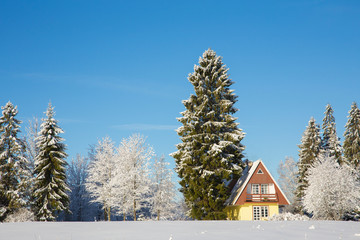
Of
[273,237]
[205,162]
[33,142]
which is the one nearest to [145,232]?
[273,237]

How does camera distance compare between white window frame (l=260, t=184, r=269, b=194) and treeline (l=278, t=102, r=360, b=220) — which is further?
white window frame (l=260, t=184, r=269, b=194)

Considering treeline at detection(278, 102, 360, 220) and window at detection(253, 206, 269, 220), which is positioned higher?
treeline at detection(278, 102, 360, 220)

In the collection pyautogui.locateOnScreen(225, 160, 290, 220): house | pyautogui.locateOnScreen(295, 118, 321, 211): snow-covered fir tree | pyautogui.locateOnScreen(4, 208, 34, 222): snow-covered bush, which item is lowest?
pyautogui.locateOnScreen(4, 208, 34, 222): snow-covered bush

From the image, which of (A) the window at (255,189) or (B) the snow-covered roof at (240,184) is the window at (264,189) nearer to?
(A) the window at (255,189)

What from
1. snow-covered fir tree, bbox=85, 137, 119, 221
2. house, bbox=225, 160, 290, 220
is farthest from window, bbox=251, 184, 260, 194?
snow-covered fir tree, bbox=85, 137, 119, 221

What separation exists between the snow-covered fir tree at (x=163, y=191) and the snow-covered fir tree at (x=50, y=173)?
38.4 feet

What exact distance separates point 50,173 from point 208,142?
60.0 feet

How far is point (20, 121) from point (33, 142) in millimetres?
4391

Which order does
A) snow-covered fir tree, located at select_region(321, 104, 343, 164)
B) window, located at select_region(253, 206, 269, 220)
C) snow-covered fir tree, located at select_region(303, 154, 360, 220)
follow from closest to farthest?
snow-covered fir tree, located at select_region(303, 154, 360, 220) → window, located at select_region(253, 206, 269, 220) → snow-covered fir tree, located at select_region(321, 104, 343, 164)

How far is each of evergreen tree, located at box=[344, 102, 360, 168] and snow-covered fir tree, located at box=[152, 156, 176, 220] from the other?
28200 millimetres

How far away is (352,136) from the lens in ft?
186

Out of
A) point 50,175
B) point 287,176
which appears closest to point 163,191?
point 50,175

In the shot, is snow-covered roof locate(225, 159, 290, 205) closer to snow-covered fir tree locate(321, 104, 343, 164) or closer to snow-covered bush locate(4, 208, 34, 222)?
snow-covered fir tree locate(321, 104, 343, 164)

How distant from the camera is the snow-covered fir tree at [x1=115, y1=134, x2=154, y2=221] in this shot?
40.9 m
